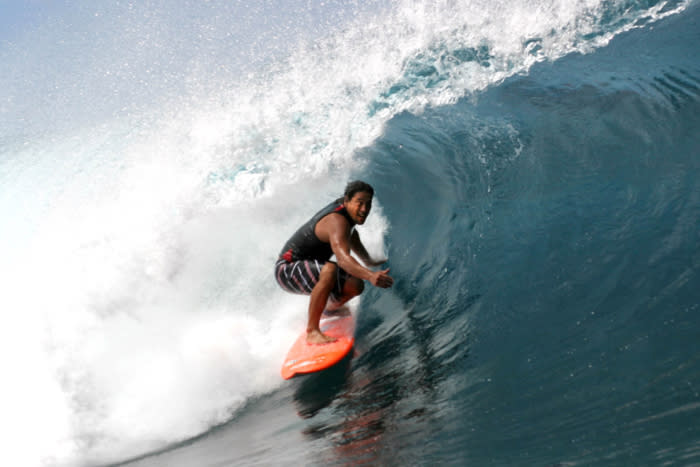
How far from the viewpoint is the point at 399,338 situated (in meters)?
4.35

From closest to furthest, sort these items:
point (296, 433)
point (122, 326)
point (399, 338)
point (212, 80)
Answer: point (296, 433), point (399, 338), point (122, 326), point (212, 80)

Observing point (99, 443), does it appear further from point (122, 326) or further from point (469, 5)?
point (469, 5)

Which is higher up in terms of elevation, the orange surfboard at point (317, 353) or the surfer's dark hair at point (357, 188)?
the surfer's dark hair at point (357, 188)

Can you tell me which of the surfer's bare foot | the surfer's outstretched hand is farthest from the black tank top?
the surfer's outstretched hand

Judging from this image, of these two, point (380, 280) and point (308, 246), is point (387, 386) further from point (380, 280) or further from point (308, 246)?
point (308, 246)

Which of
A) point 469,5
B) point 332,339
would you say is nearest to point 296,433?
point 332,339

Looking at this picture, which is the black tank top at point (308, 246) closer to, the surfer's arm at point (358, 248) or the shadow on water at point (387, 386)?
the surfer's arm at point (358, 248)

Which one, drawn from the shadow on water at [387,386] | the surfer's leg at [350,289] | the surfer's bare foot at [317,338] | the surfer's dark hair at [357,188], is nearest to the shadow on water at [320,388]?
the shadow on water at [387,386]

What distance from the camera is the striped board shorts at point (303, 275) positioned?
4.66m

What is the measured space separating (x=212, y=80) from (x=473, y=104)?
11832 mm

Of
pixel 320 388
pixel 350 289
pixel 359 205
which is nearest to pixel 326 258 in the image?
pixel 350 289

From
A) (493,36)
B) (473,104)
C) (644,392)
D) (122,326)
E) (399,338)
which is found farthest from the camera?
(493,36)

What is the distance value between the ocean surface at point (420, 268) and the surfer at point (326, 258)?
1.42 ft

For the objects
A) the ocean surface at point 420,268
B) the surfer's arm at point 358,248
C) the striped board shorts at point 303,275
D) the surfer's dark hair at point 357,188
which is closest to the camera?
the ocean surface at point 420,268
